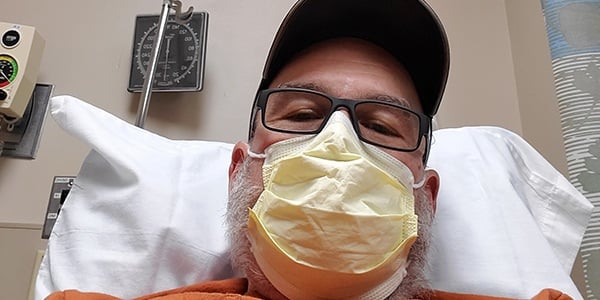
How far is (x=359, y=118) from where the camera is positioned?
911 millimetres

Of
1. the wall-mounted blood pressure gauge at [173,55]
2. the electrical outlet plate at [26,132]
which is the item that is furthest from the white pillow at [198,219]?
the electrical outlet plate at [26,132]

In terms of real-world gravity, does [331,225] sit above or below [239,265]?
above

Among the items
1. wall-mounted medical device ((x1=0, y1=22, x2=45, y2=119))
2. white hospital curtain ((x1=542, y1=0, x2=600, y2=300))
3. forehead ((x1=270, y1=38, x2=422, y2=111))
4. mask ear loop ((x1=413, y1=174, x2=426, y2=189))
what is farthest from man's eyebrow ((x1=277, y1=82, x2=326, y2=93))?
wall-mounted medical device ((x1=0, y1=22, x2=45, y2=119))

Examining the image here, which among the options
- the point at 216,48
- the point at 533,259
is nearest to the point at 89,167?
the point at 216,48

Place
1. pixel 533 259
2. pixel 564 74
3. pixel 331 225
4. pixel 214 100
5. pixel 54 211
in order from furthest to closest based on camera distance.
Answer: pixel 214 100 < pixel 54 211 < pixel 564 74 < pixel 533 259 < pixel 331 225

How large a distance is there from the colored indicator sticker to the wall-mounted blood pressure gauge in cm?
28

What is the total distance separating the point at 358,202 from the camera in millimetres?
757

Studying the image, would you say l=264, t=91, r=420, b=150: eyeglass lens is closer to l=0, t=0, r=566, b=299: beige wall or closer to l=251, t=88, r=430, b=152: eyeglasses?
l=251, t=88, r=430, b=152: eyeglasses

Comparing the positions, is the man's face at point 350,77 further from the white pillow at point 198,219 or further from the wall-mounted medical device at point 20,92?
the wall-mounted medical device at point 20,92

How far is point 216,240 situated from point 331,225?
1.24ft

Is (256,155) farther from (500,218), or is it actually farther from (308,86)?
(500,218)

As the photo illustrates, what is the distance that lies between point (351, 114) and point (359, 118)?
1.5 inches

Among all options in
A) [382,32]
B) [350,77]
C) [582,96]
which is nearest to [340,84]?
[350,77]

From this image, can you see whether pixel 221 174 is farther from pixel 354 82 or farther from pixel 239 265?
pixel 354 82
